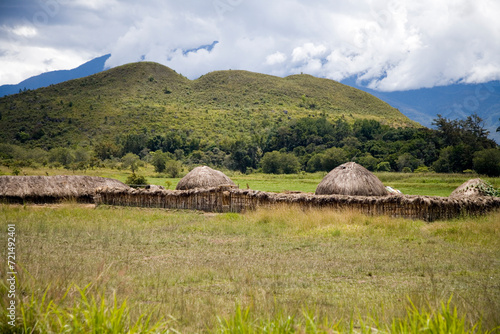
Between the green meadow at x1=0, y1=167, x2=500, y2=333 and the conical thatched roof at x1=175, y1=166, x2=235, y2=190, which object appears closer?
the green meadow at x1=0, y1=167, x2=500, y2=333


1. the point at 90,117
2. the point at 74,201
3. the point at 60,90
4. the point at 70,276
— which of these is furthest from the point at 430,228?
the point at 60,90

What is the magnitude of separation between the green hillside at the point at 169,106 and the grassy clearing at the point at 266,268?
166ft

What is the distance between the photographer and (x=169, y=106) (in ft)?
253

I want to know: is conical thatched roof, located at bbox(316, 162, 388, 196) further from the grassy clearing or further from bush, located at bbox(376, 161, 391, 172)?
bush, located at bbox(376, 161, 391, 172)

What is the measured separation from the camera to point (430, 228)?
36.4 feet

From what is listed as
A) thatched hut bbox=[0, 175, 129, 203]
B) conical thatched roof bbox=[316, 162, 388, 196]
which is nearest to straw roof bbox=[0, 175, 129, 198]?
thatched hut bbox=[0, 175, 129, 203]

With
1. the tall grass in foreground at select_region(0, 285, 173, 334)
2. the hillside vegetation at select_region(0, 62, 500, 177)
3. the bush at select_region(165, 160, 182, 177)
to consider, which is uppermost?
the hillside vegetation at select_region(0, 62, 500, 177)

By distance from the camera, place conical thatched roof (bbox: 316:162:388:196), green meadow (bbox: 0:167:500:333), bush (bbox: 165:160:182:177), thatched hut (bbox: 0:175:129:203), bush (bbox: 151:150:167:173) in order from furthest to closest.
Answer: bush (bbox: 151:150:167:173), bush (bbox: 165:160:182:177), thatched hut (bbox: 0:175:129:203), conical thatched roof (bbox: 316:162:388:196), green meadow (bbox: 0:167:500:333)

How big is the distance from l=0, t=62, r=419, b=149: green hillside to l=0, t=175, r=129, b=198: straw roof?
40829 millimetres

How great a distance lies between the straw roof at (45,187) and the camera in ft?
54.7

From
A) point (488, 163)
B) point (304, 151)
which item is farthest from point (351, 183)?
point (304, 151)

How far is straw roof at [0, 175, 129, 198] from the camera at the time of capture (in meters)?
16.7

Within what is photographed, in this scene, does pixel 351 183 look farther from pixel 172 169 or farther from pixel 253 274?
pixel 172 169

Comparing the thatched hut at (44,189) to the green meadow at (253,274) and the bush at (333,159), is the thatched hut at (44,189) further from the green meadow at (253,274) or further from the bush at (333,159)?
the bush at (333,159)
